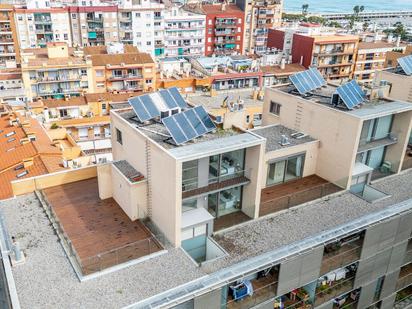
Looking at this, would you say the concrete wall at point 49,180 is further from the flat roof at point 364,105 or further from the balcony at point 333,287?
the balcony at point 333,287

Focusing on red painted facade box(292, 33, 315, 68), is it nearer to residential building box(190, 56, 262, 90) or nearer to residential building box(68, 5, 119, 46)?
residential building box(190, 56, 262, 90)

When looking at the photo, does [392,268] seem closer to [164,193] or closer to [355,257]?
[355,257]

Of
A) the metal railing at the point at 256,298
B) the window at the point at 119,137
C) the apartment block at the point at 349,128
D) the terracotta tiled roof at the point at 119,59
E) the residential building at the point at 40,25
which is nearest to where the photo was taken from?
the metal railing at the point at 256,298

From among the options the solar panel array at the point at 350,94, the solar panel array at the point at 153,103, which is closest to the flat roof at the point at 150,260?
the solar panel array at the point at 350,94

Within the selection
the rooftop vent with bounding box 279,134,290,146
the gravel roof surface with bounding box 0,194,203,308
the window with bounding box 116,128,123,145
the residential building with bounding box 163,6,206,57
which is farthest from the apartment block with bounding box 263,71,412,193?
the residential building with bounding box 163,6,206,57

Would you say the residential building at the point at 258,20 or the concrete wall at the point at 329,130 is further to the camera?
the residential building at the point at 258,20

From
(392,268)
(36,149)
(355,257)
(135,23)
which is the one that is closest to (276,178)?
(355,257)
